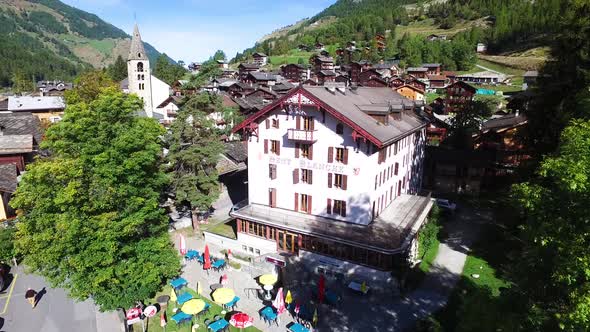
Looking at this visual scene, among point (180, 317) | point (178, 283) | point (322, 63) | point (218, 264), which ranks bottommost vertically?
point (180, 317)

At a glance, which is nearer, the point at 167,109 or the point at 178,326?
the point at 178,326

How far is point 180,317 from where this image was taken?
975 inches

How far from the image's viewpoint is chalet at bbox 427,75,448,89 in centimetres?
11525

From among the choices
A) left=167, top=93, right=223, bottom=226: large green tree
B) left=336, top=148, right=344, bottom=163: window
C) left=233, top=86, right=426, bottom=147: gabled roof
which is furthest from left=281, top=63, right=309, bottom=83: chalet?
left=336, top=148, right=344, bottom=163: window

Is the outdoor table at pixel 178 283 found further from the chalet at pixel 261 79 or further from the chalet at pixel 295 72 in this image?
the chalet at pixel 295 72

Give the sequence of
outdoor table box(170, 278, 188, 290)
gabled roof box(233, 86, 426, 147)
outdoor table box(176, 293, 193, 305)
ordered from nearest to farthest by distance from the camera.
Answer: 1. outdoor table box(176, 293, 193, 305)
2. outdoor table box(170, 278, 188, 290)
3. gabled roof box(233, 86, 426, 147)

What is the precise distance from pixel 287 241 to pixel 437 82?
3861 inches

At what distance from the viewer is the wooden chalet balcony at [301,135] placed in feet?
103

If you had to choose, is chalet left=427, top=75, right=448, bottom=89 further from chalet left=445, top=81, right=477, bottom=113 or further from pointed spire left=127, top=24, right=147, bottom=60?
pointed spire left=127, top=24, right=147, bottom=60

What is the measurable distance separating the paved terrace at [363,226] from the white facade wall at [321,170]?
0.72m

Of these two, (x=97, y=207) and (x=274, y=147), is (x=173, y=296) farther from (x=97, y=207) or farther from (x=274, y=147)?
(x=274, y=147)

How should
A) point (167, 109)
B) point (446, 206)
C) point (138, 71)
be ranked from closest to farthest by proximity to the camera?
1. point (446, 206)
2. point (138, 71)
3. point (167, 109)

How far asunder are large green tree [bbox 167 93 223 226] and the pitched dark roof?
45.3 feet

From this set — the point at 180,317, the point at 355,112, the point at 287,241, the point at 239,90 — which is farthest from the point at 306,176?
the point at 239,90
